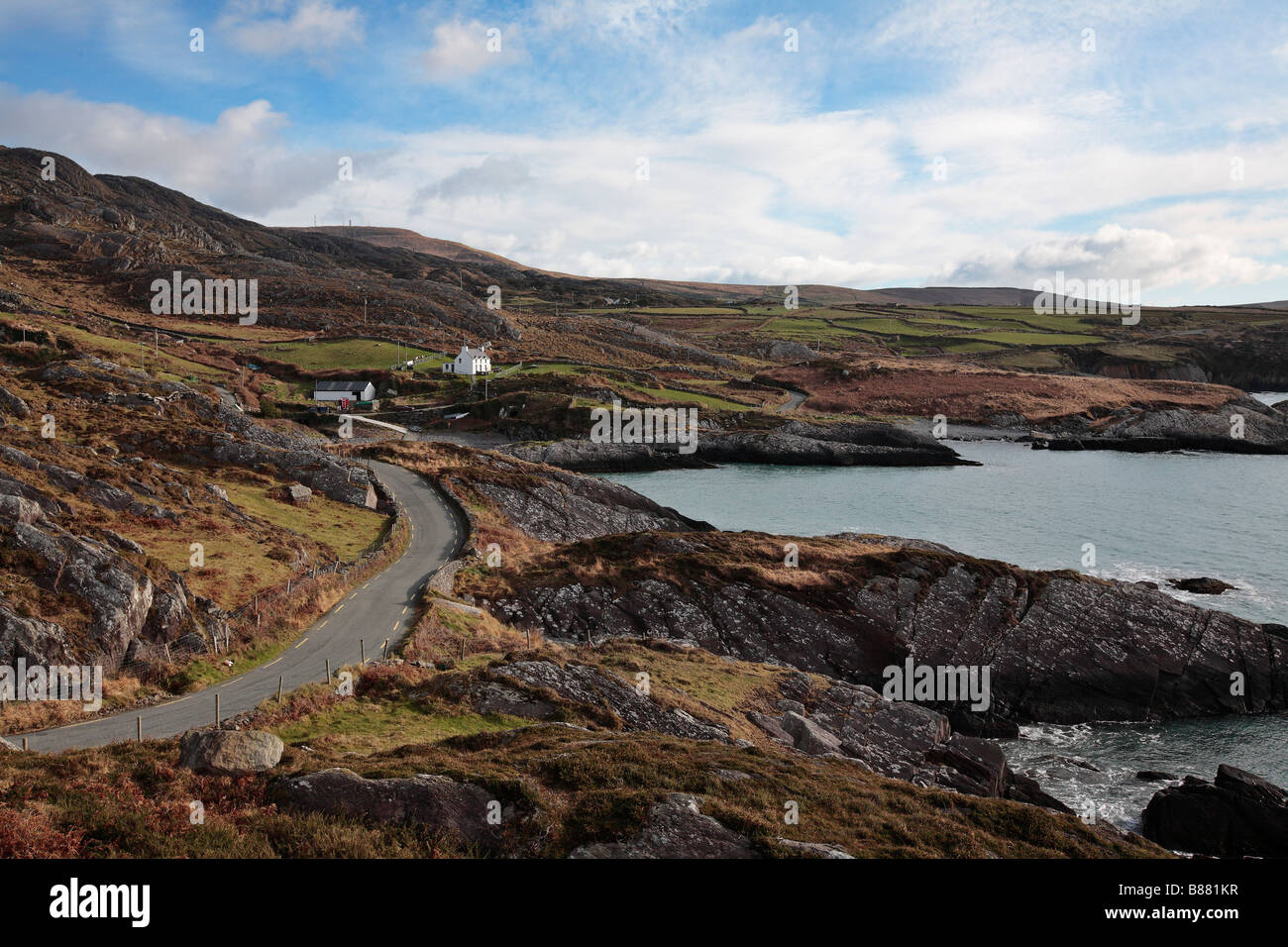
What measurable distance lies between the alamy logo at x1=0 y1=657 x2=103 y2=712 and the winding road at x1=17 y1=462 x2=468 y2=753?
1.13 meters

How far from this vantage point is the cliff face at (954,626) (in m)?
36.9

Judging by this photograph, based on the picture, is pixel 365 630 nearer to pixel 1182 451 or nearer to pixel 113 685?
pixel 113 685

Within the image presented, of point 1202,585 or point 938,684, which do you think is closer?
point 938,684

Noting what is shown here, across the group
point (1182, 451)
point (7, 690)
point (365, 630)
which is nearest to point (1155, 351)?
point (1182, 451)

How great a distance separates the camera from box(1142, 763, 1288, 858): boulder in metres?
25.4

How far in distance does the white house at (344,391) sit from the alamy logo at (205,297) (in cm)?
5341

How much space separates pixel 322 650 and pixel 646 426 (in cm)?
8448

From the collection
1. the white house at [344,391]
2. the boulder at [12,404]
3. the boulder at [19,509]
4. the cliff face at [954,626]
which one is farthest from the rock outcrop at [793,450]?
the boulder at [19,509]

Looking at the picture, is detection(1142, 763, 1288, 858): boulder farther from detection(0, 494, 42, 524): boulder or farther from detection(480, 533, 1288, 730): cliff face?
detection(0, 494, 42, 524): boulder

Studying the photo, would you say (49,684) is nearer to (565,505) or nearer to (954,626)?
(954,626)

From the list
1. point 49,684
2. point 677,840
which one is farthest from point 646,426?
point 677,840

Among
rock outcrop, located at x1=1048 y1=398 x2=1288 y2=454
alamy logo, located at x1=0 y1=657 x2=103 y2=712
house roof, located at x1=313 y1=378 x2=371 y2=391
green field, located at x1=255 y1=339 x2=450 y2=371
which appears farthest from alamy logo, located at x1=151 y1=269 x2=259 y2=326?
rock outcrop, located at x1=1048 y1=398 x2=1288 y2=454

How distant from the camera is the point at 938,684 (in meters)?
36.2
